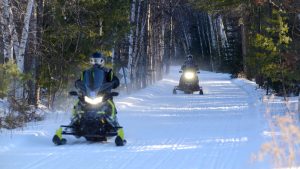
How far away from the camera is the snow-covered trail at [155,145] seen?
30.3ft

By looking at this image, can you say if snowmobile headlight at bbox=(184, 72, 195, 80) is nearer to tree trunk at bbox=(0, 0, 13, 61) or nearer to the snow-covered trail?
the snow-covered trail

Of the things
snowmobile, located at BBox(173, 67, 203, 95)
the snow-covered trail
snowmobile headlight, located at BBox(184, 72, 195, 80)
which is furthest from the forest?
snowmobile headlight, located at BBox(184, 72, 195, 80)

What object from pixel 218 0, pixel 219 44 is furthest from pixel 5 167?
pixel 219 44

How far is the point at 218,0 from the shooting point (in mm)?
22672

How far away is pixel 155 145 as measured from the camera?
11.4m

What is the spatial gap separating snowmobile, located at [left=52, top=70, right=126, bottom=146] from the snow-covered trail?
257mm

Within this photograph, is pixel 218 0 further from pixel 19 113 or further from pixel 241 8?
pixel 19 113

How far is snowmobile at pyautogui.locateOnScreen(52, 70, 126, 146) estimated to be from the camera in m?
11.7

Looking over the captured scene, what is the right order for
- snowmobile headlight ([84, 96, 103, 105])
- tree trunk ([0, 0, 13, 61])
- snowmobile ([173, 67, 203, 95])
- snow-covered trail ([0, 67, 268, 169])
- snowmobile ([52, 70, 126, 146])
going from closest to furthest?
snow-covered trail ([0, 67, 268, 169]) → snowmobile ([52, 70, 126, 146]) → snowmobile headlight ([84, 96, 103, 105]) → tree trunk ([0, 0, 13, 61]) → snowmobile ([173, 67, 203, 95])

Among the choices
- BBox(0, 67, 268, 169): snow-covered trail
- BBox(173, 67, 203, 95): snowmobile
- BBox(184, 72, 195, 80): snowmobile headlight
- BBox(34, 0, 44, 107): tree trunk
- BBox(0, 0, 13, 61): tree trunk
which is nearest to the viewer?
BBox(0, 67, 268, 169): snow-covered trail

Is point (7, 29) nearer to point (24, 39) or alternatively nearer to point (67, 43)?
point (24, 39)

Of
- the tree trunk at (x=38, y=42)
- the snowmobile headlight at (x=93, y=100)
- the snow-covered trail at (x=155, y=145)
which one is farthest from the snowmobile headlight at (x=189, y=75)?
the snowmobile headlight at (x=93, y=100)

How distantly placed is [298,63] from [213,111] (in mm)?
3922

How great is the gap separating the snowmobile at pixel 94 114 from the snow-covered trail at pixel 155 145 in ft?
0.84
